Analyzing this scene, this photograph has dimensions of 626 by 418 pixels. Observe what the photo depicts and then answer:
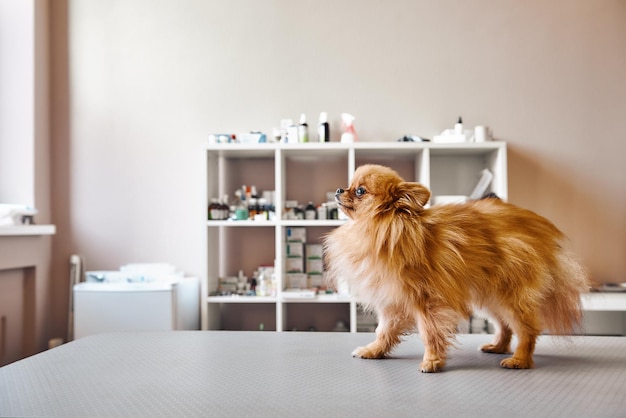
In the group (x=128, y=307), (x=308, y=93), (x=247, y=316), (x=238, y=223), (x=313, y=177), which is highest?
(x=308, y=93)

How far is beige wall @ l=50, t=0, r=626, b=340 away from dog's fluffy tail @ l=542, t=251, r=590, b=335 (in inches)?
77.4

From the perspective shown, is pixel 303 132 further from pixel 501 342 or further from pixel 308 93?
pixel 501 342

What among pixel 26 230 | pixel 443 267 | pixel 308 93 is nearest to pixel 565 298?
pixel 443 267

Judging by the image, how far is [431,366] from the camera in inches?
39.6

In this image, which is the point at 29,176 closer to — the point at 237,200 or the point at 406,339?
the point at 237,200

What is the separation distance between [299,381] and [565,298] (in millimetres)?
595

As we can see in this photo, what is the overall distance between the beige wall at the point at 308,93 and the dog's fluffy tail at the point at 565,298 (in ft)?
6.45

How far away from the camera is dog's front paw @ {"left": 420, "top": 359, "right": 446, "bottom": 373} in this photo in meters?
1.01

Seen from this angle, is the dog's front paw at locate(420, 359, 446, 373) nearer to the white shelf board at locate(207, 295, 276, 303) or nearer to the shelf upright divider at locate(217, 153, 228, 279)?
the white shelf board at locate(207, 295, 276, 303)

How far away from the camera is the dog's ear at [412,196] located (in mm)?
1020

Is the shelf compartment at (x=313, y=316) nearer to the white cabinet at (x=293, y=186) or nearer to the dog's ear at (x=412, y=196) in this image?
the white cabinet at (x=293, y=186)

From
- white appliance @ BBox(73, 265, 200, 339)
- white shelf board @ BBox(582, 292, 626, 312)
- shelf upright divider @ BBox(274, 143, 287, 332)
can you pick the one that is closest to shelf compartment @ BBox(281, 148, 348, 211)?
shelf upright divider @ BBox(274, 143, 287, 332)

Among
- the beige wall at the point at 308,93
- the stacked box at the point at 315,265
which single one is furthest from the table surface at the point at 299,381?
the beige wall at the point at 308,93

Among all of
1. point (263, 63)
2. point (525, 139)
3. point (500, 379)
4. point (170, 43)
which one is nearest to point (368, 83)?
point (263, 63)
